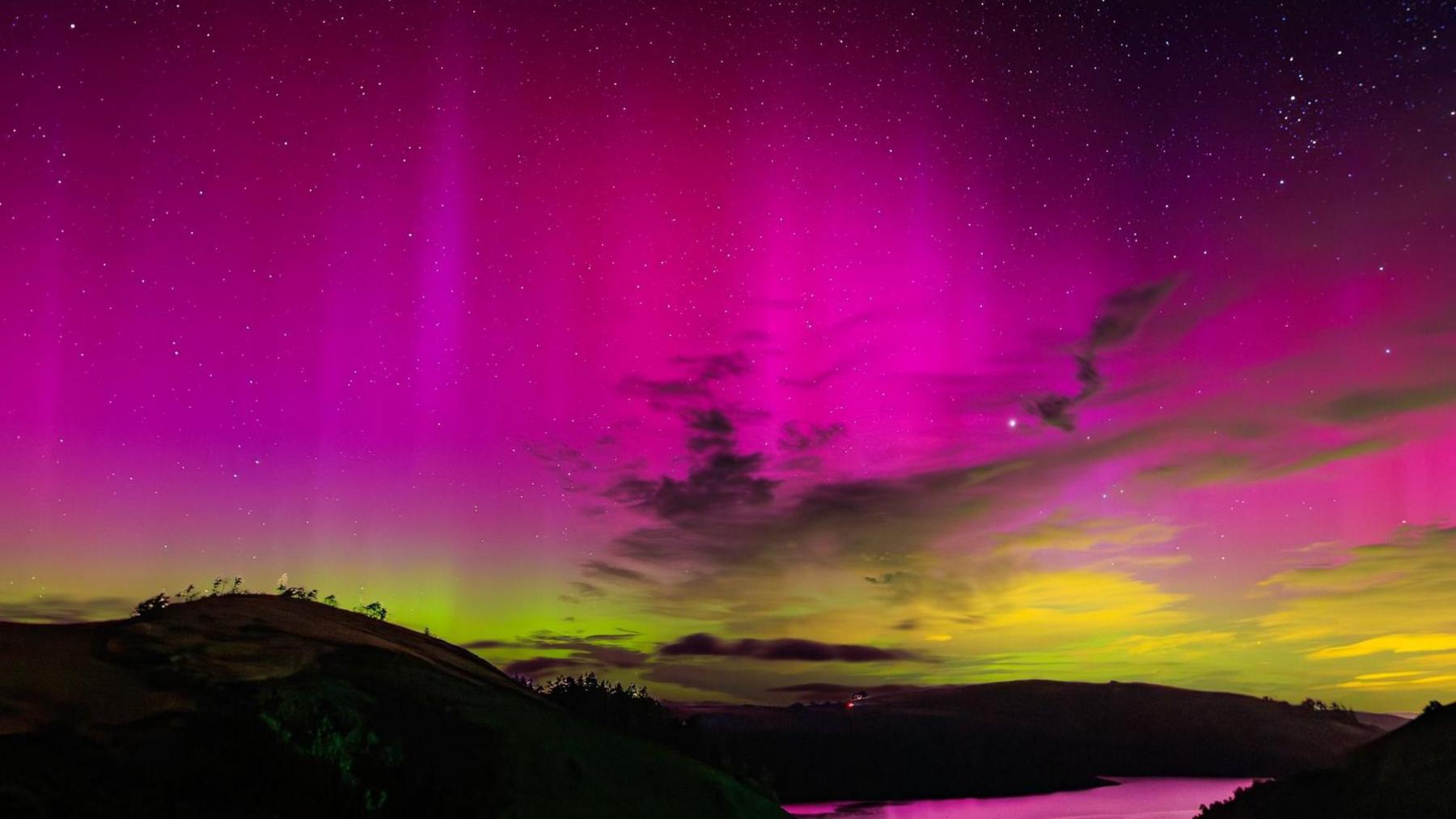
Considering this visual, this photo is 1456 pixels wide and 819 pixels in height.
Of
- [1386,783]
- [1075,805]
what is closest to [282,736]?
[1386,783]

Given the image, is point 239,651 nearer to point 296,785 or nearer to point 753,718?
point 296,785

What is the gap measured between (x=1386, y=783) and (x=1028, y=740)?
71797 mm

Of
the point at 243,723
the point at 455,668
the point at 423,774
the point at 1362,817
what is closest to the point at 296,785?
the point at 243,723

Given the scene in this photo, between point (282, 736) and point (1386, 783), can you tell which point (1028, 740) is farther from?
point (282, 736)

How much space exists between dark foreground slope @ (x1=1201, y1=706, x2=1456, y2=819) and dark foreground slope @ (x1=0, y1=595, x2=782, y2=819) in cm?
1855

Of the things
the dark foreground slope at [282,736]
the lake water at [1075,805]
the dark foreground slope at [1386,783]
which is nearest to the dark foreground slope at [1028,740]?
the lake water at [1075,805]

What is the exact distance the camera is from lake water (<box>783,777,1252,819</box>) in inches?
2290

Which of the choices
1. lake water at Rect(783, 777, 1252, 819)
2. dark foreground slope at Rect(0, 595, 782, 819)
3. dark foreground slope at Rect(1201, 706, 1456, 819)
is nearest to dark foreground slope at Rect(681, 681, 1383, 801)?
lake water at Rect(783, 777, 1252, 819)

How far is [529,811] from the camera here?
43.9ft

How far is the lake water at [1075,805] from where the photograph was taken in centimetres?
5816

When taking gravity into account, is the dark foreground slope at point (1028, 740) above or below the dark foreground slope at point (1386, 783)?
below

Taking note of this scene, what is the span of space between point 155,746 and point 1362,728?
11053 centimetres

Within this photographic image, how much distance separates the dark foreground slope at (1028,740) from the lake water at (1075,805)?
139 inches

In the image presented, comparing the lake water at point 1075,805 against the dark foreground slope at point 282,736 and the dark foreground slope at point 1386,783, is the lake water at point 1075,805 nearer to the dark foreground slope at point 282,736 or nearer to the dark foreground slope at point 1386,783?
the dark foreground slope at point 1386,783
